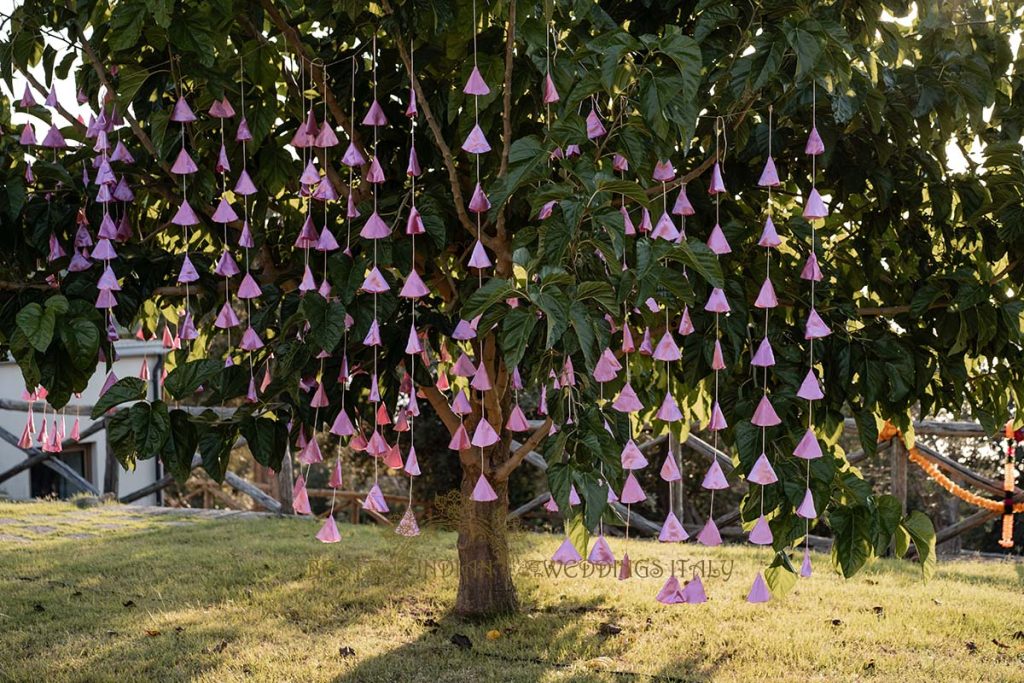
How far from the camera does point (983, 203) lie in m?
2.72

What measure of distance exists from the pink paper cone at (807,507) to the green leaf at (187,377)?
1386 mm

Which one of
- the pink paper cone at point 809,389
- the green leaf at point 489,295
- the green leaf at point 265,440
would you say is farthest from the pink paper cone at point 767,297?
the green leaf at point 265,440

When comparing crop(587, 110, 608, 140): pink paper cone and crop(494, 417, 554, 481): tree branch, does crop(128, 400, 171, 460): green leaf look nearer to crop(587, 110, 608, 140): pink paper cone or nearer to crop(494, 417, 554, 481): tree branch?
crop(494, 417, 554, 481): tree branch

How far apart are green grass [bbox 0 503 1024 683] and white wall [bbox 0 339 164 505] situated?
11.4 feet

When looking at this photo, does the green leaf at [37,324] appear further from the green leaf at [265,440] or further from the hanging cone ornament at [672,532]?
the hanging cone ornament at [672,532]

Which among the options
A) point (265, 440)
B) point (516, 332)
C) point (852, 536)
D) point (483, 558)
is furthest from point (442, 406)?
point (516, 332)

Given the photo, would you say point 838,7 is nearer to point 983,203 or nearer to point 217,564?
point 983,203

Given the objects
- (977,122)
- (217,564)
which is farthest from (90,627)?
(977,122)

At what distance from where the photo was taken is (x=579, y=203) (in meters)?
1.85

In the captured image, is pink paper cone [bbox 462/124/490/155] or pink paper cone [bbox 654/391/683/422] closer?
pink paper cone [bbox 462/124/490/155]

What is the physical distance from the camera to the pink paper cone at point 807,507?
7.36 feet

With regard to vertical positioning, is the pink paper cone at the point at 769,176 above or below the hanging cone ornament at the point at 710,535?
above

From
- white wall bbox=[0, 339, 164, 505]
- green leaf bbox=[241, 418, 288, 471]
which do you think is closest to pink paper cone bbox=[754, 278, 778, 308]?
green leaf bbox=[241, 418, 288, 471]

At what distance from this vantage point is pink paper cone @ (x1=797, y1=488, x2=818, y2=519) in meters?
2.24
